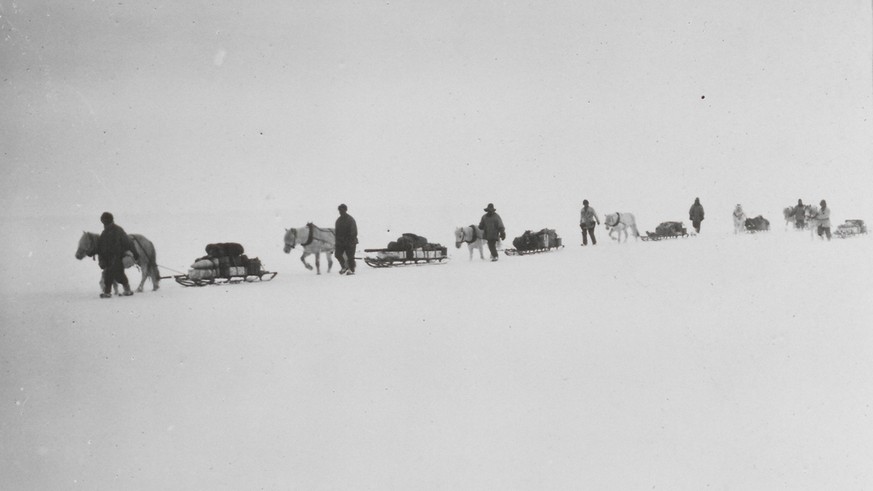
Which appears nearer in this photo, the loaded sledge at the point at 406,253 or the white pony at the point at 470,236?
the loaded sledge at the point at 406,253

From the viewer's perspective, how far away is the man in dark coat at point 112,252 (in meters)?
7.95

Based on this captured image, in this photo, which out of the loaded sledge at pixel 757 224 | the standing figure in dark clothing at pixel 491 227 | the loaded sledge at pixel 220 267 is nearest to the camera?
the loaded sledge at pixel 220 267

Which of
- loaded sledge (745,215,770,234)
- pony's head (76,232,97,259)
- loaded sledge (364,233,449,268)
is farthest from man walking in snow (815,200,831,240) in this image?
pony's head (76,232,97,259)

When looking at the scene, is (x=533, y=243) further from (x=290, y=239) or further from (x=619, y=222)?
(x=290, y=239)

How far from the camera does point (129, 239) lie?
8219 millimetres

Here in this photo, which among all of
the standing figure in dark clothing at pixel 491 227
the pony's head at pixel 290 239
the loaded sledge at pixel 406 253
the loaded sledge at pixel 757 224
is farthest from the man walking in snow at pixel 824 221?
the pony's head at pixel 290 239

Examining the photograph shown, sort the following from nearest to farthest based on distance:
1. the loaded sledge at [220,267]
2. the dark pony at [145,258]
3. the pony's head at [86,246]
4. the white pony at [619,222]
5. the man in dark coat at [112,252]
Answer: the pony's head at [86,246] < the man in dark coat at [112,252] < the dark pony at [145,258] < the loaded sledge at [220,267] < the white pony at [619,222]

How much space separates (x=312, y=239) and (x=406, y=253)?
1.86 meters

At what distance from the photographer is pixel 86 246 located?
7887 mm

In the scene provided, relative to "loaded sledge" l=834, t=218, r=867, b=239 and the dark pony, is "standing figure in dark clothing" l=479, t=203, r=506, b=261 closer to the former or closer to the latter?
"loaded sledge" l=834, t=218, r=867, b=239

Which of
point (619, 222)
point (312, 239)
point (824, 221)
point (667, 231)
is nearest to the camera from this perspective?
A: point (312, 239)

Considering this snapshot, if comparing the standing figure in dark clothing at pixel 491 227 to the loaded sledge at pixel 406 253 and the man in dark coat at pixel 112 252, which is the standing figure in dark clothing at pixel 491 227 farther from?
the man in dark coat at pixel 112 252

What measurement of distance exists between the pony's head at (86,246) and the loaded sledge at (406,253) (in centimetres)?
478

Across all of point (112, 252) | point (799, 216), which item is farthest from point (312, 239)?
point (799, 216)
